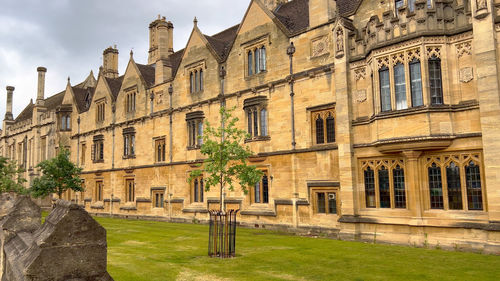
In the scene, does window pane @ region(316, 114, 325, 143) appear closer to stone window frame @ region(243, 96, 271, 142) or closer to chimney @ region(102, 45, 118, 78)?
stone window frame @ region(243, 96, 271, 142)

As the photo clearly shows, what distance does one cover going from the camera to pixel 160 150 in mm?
30688

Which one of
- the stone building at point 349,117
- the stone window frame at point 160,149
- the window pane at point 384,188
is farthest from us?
the stone window frame at point 160,149

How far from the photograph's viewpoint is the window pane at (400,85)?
15.5 m

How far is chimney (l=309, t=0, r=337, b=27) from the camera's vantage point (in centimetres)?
1967

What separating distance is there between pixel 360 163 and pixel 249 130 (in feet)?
25.8

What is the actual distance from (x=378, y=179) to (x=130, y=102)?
24.6 m

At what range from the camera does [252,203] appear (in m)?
22.7

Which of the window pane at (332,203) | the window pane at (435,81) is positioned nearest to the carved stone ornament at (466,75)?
the window pane at (435,81)

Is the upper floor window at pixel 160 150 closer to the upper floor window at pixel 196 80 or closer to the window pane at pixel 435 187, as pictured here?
the upper floor window at pixel 196 80

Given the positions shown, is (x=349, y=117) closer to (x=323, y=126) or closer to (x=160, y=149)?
(x=323, y=126)

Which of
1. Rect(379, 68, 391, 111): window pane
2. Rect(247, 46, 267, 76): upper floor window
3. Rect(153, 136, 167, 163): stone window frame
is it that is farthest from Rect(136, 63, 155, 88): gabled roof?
Rect(379, 68, 391, 111): window pane

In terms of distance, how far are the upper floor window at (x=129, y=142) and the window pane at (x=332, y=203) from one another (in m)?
20.3

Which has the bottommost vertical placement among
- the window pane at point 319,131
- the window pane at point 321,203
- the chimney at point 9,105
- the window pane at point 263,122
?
the window pane at point 321,203

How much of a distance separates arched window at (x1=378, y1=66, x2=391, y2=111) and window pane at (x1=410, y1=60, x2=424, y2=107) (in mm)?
1005
